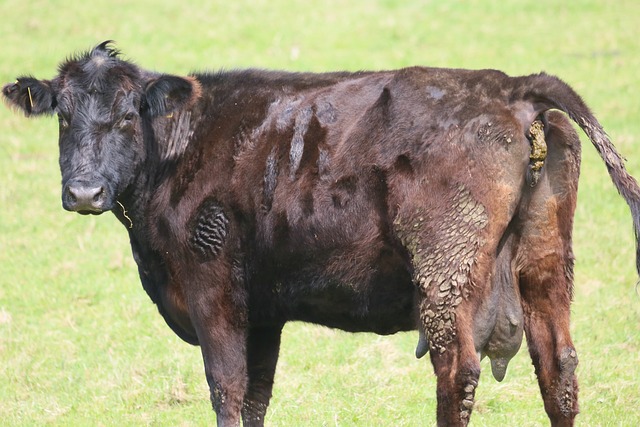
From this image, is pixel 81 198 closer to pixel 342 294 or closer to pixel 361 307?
pixel 342 294

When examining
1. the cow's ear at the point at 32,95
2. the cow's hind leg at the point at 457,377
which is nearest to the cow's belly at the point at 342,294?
the cow's hind leg at the point at 457,377

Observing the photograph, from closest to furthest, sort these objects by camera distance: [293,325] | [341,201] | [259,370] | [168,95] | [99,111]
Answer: [341,201] → [99,111] → [168,95] → [259,370] → [293,325]

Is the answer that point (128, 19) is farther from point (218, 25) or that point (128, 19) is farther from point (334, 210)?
point (334, 210)

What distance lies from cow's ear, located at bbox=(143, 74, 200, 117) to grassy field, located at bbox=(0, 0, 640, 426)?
8.02ft

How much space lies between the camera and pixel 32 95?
745 centimetres

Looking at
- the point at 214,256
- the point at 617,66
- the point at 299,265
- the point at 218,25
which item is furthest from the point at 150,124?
the point at 218,25

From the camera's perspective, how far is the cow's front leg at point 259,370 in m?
7.59

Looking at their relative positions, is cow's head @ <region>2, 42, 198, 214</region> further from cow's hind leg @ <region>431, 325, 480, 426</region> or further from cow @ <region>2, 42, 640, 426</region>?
cow's hind leg @ <region>431, 325, 480, 426</region>

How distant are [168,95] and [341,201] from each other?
1702 millimetres

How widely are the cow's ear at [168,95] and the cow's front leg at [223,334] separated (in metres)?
1.25

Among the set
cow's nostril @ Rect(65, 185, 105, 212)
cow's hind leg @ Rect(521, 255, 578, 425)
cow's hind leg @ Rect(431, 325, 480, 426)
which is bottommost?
cow's hind leg @ Rect(431, 325, 480, 426)

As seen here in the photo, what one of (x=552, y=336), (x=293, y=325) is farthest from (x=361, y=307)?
(x=293, y=325)

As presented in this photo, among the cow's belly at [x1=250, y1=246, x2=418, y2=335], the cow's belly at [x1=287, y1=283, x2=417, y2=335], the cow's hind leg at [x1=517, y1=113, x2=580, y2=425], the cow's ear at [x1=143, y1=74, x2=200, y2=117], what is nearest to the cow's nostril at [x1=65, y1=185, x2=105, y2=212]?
the cow's ear at [x1=143, y1=74, x2=200, y2=117]

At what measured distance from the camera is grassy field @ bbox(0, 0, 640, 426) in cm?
837
